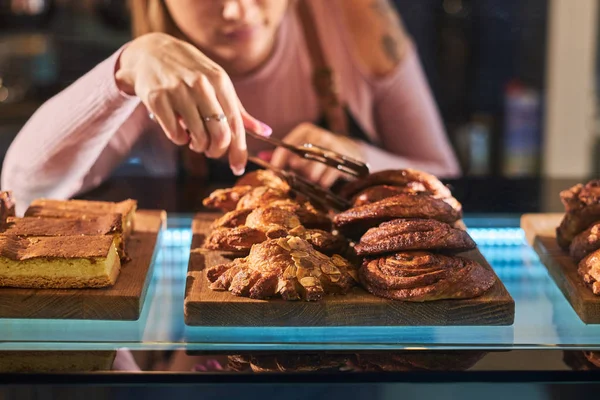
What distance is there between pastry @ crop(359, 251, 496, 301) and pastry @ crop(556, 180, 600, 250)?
0.39m

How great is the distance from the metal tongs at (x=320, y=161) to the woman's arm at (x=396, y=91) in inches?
40.7

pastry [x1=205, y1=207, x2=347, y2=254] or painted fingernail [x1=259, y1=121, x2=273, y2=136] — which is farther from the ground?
painted fingernail [x1=259, y1=121, x2=273, y2=136]

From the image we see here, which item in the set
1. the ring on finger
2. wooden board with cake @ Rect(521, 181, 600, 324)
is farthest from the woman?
wooden board with cake @ Rect(521, 181, 600, 324)

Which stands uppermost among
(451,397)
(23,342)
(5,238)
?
(5,238)

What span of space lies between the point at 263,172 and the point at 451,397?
948mm

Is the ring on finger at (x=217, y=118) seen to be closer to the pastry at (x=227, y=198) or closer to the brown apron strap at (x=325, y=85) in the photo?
the pastry at (x=227, y=198)

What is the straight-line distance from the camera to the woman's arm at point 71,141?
2111 millimetres

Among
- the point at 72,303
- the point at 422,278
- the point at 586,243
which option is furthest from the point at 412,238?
the point at 72,303

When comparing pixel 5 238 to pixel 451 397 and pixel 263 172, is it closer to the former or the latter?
pixel 263 172

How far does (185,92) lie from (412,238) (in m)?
0.63

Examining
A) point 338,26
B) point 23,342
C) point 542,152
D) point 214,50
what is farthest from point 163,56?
point 542,152

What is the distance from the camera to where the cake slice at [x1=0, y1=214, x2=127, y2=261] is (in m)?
1.79

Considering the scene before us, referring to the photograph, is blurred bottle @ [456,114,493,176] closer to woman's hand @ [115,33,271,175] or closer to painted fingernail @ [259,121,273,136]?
painted fingernail @ [259,121,273,136]

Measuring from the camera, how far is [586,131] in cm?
402
